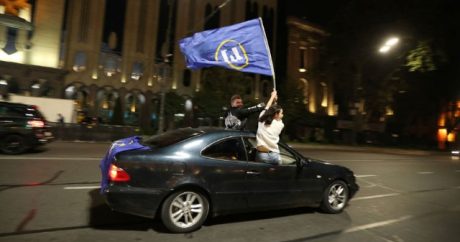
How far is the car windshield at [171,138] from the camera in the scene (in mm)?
5453

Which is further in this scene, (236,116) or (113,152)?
(236,116)

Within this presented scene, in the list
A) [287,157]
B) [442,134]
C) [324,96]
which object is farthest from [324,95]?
[287,157]

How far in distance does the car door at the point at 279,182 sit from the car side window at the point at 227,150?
0.48ft

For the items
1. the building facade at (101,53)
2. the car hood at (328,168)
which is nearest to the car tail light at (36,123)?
the car hood at (328,168)

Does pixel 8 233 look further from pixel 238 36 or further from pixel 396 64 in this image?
pixel 396 64

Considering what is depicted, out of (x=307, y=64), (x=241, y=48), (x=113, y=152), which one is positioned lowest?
(x=113, y=152)

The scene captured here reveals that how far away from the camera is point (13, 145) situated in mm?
11742

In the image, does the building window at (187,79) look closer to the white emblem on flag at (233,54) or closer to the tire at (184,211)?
the white emblem on flag at (233,54)

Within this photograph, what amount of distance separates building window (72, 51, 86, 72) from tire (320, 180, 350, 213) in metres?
33.1

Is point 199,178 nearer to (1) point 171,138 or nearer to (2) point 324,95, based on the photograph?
(1) point 171,138

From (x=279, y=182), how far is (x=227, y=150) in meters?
1.00

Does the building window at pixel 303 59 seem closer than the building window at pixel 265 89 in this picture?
No

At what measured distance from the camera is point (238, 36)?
7652mm

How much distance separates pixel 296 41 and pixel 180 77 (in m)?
16.8
